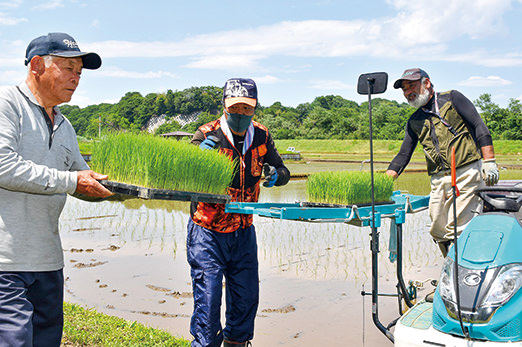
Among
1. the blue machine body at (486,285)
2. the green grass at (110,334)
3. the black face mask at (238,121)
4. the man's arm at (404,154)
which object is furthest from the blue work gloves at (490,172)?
the green grass at (110,334)

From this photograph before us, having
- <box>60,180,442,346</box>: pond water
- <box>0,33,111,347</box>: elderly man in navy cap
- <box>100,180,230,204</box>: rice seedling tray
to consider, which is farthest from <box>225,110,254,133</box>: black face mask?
<box>60,180,442,346</box>: pond water

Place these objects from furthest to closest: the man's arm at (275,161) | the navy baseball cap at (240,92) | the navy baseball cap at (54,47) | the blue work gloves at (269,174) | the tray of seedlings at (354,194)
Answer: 1. the tray of seedlings at (354,194)
2. the man's arm at (275,161)
3. the blue work gloves at (269,174)
4. the navy baseball cap at (240,92)
5. the navy baseball cap at (54,47)

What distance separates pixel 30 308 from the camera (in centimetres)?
237

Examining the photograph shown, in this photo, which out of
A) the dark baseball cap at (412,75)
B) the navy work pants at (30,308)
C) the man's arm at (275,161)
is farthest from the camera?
the dark baseball cap at (412,75)

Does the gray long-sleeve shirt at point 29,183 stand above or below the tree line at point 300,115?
below

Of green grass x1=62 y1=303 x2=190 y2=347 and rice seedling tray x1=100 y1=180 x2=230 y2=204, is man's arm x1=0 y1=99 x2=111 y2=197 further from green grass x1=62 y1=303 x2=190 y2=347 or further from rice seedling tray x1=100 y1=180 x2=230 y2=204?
green grass x1=62 y1=303 x2=190 y2=347

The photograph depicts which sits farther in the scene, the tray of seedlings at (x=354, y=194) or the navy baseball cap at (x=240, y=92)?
the tray of seedlings at (x=354, y=194)

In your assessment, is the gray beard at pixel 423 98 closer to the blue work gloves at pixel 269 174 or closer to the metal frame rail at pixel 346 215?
the metal frame rail at pixel 346 215

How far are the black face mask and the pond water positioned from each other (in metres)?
2.00

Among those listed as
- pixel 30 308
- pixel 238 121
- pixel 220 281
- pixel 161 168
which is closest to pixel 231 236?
pixel 220 281

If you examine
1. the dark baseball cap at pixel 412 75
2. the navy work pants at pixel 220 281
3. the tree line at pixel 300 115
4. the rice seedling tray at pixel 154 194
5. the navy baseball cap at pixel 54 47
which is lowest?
the navy work pants at pixel 220 281

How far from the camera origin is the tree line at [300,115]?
152 ft

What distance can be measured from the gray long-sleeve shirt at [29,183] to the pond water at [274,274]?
233 centimetres

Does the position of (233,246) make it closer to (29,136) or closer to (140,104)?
(29,136)
